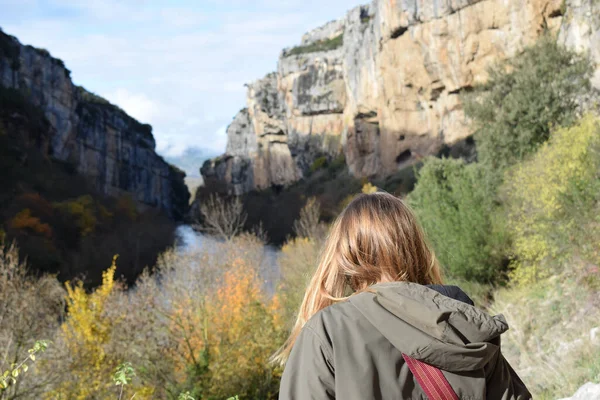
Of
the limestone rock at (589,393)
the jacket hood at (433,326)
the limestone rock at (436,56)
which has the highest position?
the limestone rock at (436,56)

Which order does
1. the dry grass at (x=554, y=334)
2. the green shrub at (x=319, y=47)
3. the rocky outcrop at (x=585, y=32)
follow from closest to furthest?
the dry grass at (x=554, y=334) → the rocky outcrop at (x=585, y=32) → the green shrub at (x=319, y=47)

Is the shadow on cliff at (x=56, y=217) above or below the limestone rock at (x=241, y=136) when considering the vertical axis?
below

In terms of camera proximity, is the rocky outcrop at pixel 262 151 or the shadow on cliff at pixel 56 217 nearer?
the shadow on cliff at pixel 56 217

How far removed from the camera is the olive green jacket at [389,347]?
4.58 feet

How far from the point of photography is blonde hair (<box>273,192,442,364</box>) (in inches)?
64.4

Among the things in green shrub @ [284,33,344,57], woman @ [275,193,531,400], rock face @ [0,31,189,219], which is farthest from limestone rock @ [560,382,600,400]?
green shrub @ [284,33,344,57]

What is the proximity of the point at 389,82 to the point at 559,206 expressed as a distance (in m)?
32.5

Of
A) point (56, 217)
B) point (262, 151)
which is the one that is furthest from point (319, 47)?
point (56, 217)

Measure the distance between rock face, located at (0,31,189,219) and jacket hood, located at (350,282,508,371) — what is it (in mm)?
51422

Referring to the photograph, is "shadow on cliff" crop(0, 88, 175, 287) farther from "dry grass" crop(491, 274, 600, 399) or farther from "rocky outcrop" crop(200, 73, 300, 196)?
"rocky outcrop" crop(200, 73, 300, 196)

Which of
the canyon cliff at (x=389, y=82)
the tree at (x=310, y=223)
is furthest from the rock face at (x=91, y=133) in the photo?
the tree at (x=310, y=223)

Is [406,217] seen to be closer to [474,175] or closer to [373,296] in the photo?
[373,296]

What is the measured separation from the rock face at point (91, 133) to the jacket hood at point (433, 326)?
5142 cm

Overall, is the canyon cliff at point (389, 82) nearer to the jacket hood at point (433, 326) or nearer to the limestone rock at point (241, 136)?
the limestone rock at point (241, 136)
